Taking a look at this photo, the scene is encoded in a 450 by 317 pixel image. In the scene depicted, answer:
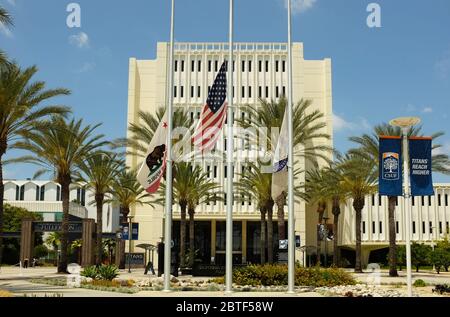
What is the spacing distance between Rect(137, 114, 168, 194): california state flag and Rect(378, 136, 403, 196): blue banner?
321 inches

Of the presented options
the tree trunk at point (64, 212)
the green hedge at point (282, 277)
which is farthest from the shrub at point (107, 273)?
the tree trunk at point (64, 212)

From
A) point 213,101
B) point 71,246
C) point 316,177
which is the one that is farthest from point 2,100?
point 71,246

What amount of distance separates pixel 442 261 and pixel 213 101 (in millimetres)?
36549

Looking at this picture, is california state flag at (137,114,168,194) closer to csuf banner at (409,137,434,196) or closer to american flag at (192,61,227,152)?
american flag at (192,61,227,152)

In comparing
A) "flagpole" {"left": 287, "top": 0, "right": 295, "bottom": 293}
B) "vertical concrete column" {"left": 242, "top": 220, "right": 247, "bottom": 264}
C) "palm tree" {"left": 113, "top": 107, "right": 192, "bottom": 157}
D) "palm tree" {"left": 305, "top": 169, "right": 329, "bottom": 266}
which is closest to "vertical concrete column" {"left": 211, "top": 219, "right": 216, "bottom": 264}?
"vertical concrete column" {"left": 242, "top": 220, "right": 247, "bottom": 264}

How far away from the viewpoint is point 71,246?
80.4m

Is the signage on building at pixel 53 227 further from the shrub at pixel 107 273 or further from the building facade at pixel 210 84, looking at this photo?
the shrub at pixel 107 273

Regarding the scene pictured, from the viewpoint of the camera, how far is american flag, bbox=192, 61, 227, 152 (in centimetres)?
1992

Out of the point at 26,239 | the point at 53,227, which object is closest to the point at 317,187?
the point at 53,227

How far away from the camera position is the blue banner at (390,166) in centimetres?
2123

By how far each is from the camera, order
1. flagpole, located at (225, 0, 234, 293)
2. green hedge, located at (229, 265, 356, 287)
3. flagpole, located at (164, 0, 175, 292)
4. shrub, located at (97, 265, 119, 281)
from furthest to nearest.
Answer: shrub, located at (97, 265, 119, 281) → green hedge, located at (229, 265, 356, 287) → flagpole, located at (164, 0, 175, 292) → flagpole, located at (225, 0, 234, 293)

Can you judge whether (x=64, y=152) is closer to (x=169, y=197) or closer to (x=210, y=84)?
(x=169, y=197)

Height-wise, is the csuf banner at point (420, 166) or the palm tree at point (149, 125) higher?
the palm tree at point (149, 125)

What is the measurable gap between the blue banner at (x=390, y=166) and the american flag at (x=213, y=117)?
617 centimetres
